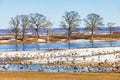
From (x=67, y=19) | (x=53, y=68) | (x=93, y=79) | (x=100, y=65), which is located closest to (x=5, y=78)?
(x=93, y=79)

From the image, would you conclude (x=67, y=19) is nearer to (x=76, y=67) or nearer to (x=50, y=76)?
(x=76, y=67)

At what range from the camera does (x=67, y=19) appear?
12962 centimetres

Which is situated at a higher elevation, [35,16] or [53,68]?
[35,16]

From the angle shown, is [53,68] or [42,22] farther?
[42,22]

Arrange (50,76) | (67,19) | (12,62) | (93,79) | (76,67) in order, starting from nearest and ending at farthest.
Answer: (93,79) → (50,76) → (76,67) → (12,62) → (67,19)

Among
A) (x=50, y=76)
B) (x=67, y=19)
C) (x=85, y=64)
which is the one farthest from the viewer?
(x=67, y=19)

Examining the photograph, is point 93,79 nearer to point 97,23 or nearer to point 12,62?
point 12,62

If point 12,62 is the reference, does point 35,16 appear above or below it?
above

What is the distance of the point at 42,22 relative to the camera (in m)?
132

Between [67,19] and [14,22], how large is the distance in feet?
66.5

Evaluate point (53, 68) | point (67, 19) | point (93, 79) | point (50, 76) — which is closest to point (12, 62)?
point (53, 68)

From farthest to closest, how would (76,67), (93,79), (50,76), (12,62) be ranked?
(12,62), (76,67), (50,76), (93,79)

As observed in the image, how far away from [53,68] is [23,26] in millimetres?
88729

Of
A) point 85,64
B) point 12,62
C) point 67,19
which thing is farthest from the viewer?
point 67,19
